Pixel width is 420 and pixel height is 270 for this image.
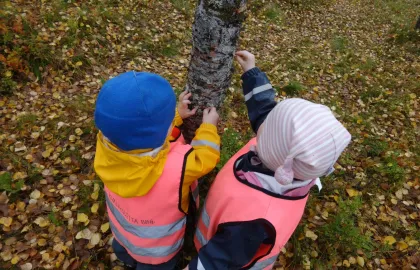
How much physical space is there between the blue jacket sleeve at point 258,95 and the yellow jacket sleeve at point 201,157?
1.36ft

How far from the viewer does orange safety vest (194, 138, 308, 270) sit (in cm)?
Answer: 184

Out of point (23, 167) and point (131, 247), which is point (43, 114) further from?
point (131, 247)

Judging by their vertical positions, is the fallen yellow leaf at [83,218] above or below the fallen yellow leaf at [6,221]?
above

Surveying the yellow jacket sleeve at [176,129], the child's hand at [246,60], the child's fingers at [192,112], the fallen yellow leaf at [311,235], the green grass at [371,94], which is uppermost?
the child's hand at [246,60]

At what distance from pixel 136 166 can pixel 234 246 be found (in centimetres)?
79

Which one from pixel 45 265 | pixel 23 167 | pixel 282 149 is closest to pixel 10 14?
pixel 23 167

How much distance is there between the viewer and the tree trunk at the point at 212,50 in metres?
2.17

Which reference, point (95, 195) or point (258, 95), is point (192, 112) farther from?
point (95, 195)

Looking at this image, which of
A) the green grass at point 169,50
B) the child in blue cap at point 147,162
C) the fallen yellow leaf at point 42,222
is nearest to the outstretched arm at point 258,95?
the child in blue cap at point 147,162

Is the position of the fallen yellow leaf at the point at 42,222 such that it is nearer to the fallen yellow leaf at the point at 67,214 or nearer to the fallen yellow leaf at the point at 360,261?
the fallen yellow leaf at the point at 67,214

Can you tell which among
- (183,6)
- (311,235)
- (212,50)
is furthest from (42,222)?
(183,6)

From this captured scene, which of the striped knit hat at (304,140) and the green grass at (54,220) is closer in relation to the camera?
the striped knit hat at (304,140)


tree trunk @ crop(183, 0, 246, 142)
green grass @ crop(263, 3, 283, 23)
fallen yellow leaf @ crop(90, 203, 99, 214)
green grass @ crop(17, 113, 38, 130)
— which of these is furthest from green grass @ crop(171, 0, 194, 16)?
fallen yellow leaf @ crop(90, 203, 99, 214)

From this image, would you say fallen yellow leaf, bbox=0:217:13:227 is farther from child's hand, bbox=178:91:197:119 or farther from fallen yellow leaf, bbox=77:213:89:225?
child's hand, bbox=178:91:197:119
